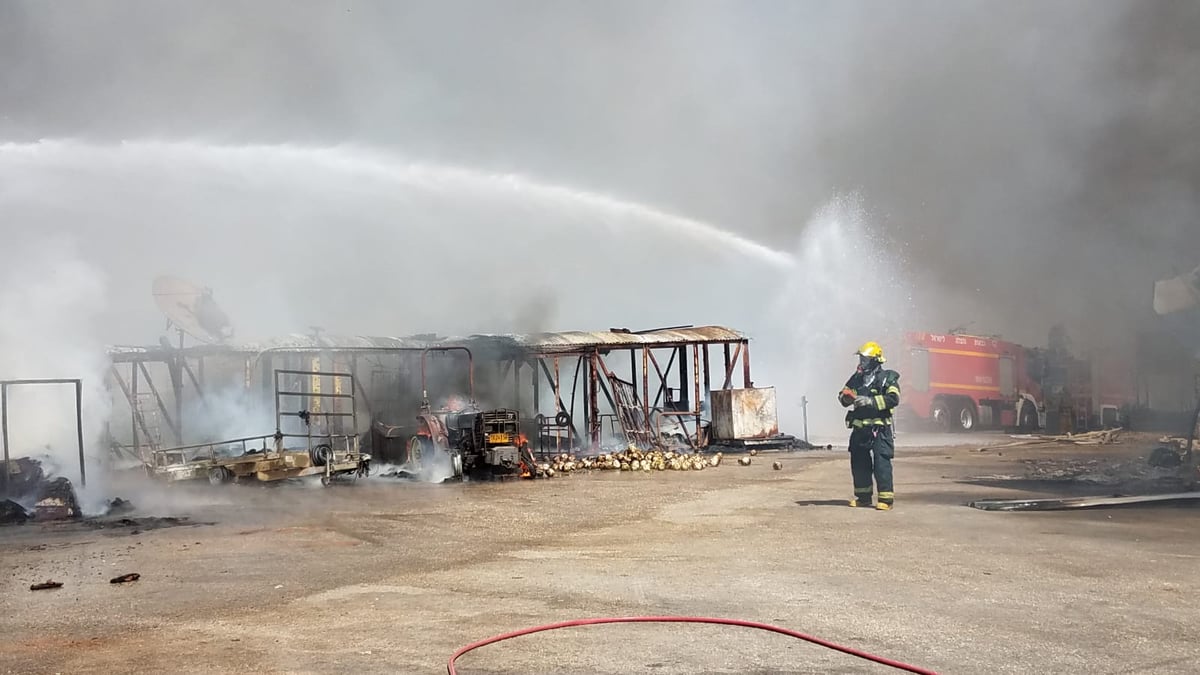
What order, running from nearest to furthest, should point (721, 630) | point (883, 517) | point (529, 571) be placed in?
point (721, 630)
point (529, 571)
point (883, 517)

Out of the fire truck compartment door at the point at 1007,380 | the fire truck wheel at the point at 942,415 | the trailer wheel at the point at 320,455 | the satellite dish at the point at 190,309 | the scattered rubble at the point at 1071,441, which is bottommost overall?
the scattered rubble at the point at 1071,441

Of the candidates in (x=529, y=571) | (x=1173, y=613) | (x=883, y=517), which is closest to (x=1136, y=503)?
(x=883, y=517)

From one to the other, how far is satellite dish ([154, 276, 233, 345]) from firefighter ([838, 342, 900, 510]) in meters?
16.6

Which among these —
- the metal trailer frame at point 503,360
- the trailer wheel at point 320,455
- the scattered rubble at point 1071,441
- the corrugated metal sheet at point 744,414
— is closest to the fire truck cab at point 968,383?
the scattered rubble at point 1071,441

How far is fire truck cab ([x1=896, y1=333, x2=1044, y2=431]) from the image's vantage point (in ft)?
114

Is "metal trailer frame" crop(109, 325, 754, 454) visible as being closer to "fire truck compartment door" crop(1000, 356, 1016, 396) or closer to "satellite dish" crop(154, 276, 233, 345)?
"satellite dish" crop(154, 276, 233, 345)

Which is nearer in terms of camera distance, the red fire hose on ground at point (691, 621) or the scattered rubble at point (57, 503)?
the red fire hose on ground at point (691, 621)

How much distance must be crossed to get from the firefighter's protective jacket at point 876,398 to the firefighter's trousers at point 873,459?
0.10 m

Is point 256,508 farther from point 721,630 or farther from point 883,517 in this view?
point 721,630

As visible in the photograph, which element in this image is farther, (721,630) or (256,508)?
(256,508)

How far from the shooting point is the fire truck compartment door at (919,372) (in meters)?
34.4

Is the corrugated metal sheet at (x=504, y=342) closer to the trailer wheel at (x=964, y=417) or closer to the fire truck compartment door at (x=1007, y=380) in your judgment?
the trailer wheel at (x=964, y=417)

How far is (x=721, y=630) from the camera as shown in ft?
17.4

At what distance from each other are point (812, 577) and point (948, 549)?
1.82m
